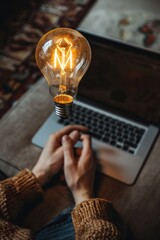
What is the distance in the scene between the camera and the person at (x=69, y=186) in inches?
31.2

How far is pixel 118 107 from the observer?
1136 millimetres

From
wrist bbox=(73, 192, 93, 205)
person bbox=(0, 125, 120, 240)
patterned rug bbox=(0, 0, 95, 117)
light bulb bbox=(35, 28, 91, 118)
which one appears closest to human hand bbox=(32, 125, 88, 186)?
person bbox=(0, 125, 120, 240)

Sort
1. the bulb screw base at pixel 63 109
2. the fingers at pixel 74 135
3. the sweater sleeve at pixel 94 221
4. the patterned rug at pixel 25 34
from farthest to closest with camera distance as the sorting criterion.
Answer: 1. the patterned rug at pixel 25 34
2. the fingers at pixel 74 135
3. the sweater sleeve at pixel 94 221
4. the bulb screw base at pixel 63 109

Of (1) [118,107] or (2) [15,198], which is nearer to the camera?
(2) [15,198]

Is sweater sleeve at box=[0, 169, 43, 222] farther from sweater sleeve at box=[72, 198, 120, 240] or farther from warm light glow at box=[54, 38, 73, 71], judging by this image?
warm light glow at box=[54, 38, 73, 71]

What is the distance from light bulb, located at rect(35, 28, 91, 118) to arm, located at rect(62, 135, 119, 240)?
1.08 feet

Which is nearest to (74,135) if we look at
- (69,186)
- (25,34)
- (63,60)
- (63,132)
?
(63,132)

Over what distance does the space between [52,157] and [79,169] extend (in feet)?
0.31

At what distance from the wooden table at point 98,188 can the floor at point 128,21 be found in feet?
1.10

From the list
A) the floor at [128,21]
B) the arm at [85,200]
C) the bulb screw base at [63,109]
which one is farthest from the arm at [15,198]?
the floor at [128,21]

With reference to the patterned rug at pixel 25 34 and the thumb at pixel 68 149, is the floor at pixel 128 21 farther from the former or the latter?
the patterned rug at pixel 25 34

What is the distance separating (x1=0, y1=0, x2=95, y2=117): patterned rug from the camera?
187 cm

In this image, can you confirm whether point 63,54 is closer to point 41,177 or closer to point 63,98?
point 63,98

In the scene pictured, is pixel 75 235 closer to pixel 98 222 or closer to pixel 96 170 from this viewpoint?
pixel 98 222
